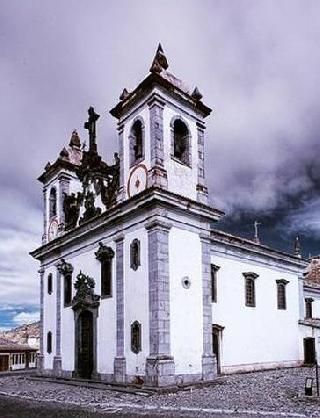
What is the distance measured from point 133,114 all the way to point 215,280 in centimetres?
736

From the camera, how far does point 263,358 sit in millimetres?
21828

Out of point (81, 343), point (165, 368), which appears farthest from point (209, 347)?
point (81, 343)

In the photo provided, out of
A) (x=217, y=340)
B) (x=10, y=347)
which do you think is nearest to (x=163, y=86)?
(x=217, y=340)

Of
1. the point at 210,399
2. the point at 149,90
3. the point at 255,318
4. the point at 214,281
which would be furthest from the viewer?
the point at 255,318

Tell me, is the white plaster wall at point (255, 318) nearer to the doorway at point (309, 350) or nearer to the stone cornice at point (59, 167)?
the doorway at point (309, 350)

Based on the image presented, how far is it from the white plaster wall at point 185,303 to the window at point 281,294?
27.8ft

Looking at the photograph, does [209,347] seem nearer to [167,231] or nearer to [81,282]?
[167,231]

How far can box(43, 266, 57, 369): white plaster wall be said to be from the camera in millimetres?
22000

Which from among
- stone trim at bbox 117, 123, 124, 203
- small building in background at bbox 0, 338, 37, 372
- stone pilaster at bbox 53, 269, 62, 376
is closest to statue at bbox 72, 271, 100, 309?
stone pilaster at bbox 53, 269, 62, 376

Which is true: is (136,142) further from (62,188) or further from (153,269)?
(62,188)

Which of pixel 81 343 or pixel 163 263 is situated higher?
pixel 163 263

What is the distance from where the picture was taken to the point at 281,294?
79.0 feet

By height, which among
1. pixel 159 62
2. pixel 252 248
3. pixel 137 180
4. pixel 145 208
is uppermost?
pixel 159 62

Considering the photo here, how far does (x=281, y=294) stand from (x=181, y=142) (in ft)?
33.9
